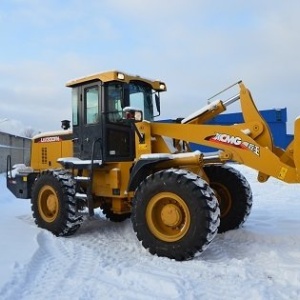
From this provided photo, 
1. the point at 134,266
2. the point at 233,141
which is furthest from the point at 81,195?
the point at 233,141

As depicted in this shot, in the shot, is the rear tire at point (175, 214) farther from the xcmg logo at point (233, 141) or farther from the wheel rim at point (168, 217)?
the xcmg logo at point (233, 141)

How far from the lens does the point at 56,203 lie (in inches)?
293

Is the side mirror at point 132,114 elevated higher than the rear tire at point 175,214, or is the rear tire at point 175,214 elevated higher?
the side mirror at point 132,114

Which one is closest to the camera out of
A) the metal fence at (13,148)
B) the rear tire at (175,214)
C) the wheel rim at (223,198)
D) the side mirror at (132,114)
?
the rear tire at (175,214)

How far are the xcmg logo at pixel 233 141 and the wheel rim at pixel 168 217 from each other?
1.09 m

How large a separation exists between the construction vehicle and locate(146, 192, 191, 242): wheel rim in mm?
14

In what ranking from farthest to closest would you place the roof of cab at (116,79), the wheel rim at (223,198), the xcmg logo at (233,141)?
the wheel rim at (223,198) < the roof of cab at (116,79) < the xcmg logo at (233,141)

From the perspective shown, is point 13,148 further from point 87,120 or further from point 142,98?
point 142,98

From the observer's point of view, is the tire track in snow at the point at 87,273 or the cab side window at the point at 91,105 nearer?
the tire track in snow at the point at 87,273

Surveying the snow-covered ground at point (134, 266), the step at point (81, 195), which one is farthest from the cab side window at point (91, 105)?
the snow-covered ground at point (134, 266)

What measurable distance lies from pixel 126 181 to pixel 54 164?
2.26 metres

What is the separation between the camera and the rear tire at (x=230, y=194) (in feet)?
24.4

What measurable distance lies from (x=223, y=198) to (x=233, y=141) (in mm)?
1888

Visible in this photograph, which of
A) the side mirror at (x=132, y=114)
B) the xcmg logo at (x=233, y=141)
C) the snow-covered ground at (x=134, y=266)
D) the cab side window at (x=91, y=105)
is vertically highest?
the cab side window at (x=91, y=105)
